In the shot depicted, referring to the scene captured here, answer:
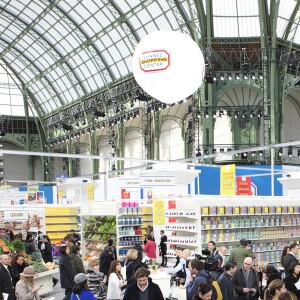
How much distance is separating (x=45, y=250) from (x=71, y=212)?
846 centimetres

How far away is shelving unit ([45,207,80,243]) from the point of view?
2594cm

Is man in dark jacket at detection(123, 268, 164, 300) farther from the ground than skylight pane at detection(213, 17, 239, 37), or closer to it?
closer to it

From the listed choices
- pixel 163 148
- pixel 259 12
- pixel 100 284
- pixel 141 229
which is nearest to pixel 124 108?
pixel 163 148

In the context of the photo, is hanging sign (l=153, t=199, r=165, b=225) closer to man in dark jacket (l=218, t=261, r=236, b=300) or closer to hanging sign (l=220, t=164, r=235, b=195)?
hanging sign (l=220, t=164, r=235, b=195)

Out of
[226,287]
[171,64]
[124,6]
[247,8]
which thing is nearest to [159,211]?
[226,287]

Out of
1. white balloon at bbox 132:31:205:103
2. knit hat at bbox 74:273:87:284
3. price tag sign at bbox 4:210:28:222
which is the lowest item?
price tag sign at bbox 4:210:28:222

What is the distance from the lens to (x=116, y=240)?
779 inches

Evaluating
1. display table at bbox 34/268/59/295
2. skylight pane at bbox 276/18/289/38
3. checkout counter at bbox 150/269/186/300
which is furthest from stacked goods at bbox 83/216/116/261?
skylight pane at bbox 276/18/289/38

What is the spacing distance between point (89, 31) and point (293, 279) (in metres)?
33.4

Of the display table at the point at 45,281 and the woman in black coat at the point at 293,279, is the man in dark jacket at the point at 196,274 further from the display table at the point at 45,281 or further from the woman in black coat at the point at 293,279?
the display table at the point at 45,281

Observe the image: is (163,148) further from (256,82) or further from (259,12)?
(259,12)

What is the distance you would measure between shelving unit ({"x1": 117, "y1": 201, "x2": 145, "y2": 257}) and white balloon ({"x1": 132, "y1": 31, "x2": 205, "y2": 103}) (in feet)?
41.3

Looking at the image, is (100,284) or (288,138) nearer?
(100,284)

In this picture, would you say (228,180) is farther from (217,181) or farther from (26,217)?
(217,181)
